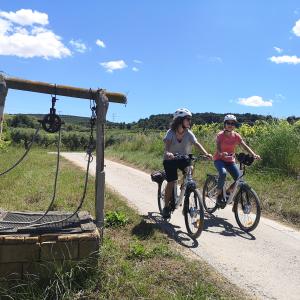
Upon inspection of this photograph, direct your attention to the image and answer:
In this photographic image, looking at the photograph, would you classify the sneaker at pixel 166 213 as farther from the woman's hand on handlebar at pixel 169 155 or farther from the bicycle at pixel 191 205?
the woman's hand on handlebar at pixel 169 155

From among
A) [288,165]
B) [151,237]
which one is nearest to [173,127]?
[151,237]

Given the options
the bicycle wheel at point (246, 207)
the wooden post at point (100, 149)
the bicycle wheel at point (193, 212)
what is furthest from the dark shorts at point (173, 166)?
the wooden post at point (100, 149)

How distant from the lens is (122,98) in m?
6.00

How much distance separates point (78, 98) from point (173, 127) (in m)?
2.47

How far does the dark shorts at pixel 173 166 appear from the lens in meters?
7.81

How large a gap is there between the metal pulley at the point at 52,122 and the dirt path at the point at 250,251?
2.67m

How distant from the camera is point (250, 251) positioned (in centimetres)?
683

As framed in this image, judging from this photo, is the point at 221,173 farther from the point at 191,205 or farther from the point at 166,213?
the point at 191,205

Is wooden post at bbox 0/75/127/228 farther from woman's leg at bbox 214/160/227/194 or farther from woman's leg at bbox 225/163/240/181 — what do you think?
woman's leg at bbox 225/163/240/181

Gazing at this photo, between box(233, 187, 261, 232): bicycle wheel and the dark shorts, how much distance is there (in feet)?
3.98

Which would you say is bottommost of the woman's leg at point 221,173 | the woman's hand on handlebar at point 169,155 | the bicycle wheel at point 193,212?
the bicycle wheel at point 193,212

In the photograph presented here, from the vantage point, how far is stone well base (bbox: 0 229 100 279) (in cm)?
473

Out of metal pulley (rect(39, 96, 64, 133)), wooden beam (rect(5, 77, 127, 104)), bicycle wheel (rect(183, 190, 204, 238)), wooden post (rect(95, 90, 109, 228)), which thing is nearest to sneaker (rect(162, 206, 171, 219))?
bicycle wheel (rect(183, 190, 204, 238))

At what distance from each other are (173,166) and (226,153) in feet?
4.34
